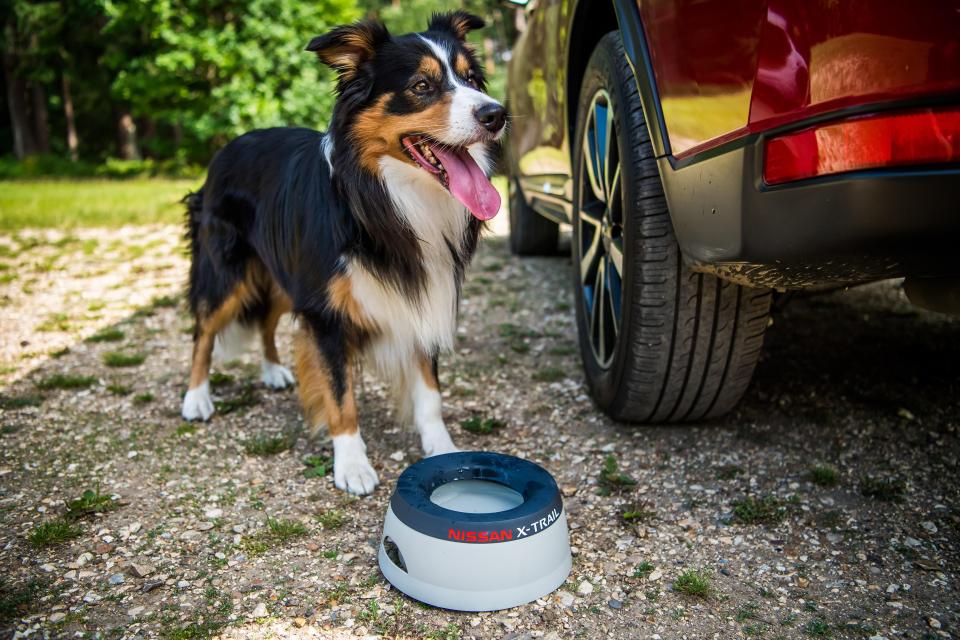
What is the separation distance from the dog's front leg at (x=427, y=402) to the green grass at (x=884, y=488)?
1612 mm

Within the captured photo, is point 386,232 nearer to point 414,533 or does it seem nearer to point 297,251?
point 297,251

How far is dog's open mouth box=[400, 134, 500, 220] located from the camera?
2.78m

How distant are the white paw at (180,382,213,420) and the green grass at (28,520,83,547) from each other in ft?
3.53

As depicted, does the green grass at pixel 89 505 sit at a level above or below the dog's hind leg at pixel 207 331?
below

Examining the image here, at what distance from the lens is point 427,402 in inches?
128

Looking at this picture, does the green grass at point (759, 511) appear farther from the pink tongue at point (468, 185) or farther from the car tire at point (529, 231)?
the car tire at point (529, 231)

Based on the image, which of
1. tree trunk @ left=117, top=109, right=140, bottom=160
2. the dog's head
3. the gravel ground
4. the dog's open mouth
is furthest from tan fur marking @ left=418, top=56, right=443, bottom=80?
tree trunk @ left=117, top=109, right=140, bottom=160

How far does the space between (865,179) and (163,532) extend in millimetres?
2432

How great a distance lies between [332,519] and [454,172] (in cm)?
137

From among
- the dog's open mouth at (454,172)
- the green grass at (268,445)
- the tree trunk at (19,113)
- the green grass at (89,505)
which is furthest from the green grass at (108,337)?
the tree trunk at (19,113)

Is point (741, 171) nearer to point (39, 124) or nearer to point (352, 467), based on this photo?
point (352, 467)

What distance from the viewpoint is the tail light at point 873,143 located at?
153cm

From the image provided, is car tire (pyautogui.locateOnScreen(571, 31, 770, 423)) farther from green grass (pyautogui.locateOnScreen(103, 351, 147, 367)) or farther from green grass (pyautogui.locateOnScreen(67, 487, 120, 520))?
green grass (pyautogui.locateOnScreen(103, 351, 147, 367))

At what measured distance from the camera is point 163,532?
8.45 feet
